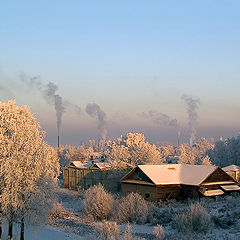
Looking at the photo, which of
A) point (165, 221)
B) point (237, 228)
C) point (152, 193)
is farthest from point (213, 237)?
point (152, 193)

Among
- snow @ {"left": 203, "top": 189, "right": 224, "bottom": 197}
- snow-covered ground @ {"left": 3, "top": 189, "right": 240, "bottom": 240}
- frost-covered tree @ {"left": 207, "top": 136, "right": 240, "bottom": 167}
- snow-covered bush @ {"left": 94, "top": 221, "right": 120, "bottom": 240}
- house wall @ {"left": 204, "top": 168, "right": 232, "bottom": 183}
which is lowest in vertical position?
snow-covered ground @ {"left": 3, "top": 189, "right": 240, "bottom": 240}

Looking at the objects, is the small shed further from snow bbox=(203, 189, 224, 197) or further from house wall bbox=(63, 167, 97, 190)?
house wall bbox=(63, 167, 97, 190)

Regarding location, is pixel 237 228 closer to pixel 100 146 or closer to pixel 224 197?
pixel 224 197

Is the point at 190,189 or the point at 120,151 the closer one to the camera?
the point at 190,189

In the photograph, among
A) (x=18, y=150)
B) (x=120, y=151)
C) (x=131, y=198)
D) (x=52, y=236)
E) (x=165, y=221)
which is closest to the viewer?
(x=18, y=150)

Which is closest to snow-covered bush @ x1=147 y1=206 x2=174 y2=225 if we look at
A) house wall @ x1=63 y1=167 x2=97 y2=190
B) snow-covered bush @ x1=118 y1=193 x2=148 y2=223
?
snow-covered bush @ x1=118 y1=193 x2=148 y2=223

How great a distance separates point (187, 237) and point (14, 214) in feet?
40.0

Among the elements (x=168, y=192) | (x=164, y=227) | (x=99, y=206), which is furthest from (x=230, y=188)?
(x=99, y=206)

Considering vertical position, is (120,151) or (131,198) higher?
(120,151)

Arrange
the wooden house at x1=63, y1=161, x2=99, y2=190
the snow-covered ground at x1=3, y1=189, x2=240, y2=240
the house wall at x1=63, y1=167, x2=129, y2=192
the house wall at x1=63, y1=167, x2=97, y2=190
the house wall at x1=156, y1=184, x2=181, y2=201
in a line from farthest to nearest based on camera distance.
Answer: the house wall at x1=63, y1=167, x2=97, y2=190
the wooden house at x1=63, y1=161, x2=99, y2=190
the house wall at x1=63, y1=167, x2=129, y2=192
the house wall at x1=156, y1=184, x2=181, y2=201
the snow-covered ground at x1=3, y1=189, x2=240, y2=240

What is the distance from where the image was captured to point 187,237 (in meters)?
26.2

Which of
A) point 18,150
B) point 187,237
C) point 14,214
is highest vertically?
point 18,150

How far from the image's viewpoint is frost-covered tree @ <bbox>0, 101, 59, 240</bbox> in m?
20.1

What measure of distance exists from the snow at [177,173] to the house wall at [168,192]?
57 centimetres
